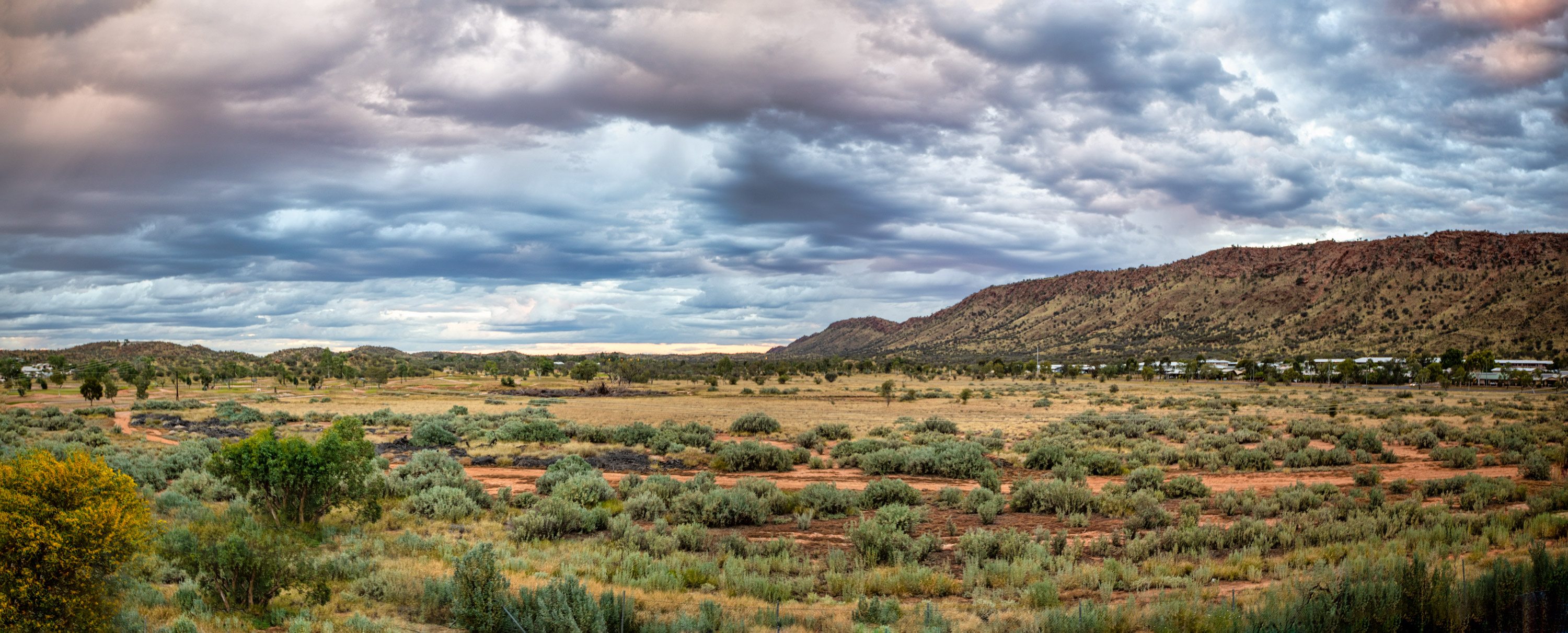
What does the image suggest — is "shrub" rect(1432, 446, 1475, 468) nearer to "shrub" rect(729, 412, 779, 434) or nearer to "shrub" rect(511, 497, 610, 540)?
"shrub" rect(511, 497, 610, 540)

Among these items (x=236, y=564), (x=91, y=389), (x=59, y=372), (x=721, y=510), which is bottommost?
(x=721, y=510)

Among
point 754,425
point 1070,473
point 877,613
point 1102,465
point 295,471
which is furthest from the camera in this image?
point 754,425

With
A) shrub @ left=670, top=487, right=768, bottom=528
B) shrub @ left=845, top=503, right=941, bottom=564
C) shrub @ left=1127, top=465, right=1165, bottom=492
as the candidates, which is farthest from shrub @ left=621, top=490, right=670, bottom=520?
shrub @ left=1127, top=465, right=1165, bottom=492

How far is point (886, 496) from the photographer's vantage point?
19.6 m

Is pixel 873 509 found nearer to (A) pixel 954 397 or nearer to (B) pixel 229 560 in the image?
(B) pixel 229 560

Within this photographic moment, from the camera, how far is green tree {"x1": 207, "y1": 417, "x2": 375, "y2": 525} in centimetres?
1515

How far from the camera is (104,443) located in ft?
97.8

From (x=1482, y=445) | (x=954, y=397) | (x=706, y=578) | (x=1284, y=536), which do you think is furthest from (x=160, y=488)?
(x=954, y=397)

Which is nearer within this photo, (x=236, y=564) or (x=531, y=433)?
(x=236, y=564)

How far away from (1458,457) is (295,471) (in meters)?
30.4

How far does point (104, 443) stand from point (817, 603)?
1267 inches

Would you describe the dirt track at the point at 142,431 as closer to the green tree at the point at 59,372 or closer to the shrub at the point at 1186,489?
the shrub at the point at 1186,489

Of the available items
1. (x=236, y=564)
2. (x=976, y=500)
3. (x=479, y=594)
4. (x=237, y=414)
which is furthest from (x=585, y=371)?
(x=479, y=594)

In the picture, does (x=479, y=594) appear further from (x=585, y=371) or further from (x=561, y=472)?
(x=585, y=371)
